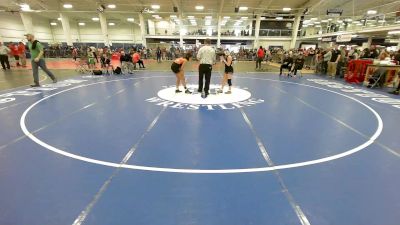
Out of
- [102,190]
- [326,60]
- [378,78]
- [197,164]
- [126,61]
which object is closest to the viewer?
[102,190]

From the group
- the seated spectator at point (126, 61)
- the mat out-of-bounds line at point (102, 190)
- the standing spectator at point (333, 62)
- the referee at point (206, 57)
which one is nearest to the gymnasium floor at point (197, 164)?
the mat out-of-bounds line at point (102, 190)

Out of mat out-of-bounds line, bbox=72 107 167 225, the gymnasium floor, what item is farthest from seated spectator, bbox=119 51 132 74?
mat out-of-bounds line, bbox=72 107 167 225

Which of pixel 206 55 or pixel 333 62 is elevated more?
pixel 206 55

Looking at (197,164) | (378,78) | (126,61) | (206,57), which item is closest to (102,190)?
(197,164)

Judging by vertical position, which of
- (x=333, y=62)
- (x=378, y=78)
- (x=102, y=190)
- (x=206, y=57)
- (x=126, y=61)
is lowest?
(x=102, y=190)

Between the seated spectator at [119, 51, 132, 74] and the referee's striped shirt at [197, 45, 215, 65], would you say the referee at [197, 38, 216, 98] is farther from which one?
the seated spectator at [119, 51, 132, 74]

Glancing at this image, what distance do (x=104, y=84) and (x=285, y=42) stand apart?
28.9 m

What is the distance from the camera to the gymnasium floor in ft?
7.64

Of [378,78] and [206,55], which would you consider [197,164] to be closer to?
[206,55]

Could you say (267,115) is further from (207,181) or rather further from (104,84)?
(104,84)

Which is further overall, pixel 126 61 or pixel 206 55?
pixel 126 61

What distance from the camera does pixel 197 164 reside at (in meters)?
3.23

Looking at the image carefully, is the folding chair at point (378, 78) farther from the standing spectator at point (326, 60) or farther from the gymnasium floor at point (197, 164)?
the gymnasium floor at point (197, 164)

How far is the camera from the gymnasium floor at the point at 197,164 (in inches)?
91.7
